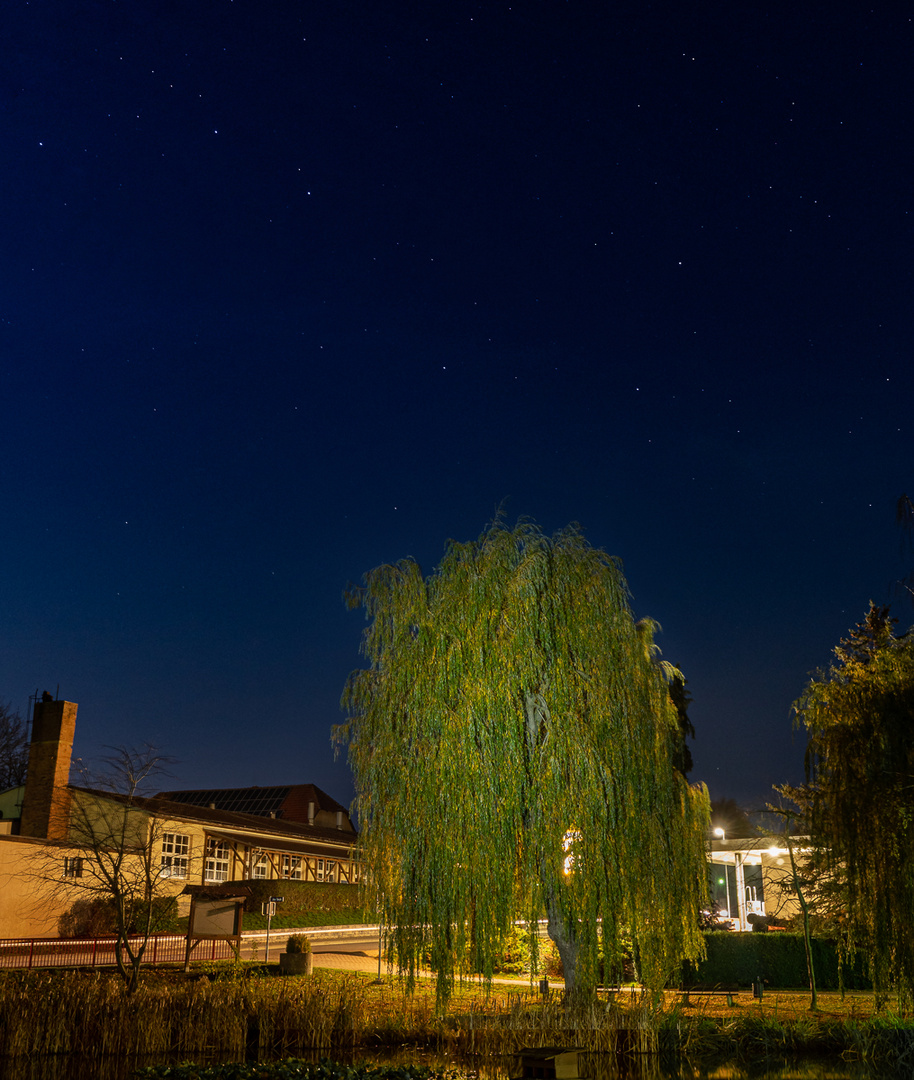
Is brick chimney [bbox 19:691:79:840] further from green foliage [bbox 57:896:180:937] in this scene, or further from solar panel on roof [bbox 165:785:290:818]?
solar panel on roof [bbox 165:785:290:818]

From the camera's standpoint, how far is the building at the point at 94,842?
2811 centimetres

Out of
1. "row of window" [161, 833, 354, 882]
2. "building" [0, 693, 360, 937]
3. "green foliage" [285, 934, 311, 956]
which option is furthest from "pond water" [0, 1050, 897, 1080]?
"row of window" [161, 833, 354, 882]

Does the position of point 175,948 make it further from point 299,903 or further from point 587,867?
point 587,867

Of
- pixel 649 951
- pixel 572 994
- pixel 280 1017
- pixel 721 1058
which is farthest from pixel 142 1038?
pixel 721 1058

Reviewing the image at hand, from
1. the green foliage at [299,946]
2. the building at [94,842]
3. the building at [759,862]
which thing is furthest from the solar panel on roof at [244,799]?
the green foliage at [299,946]

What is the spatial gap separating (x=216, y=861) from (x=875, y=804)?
3047 cm

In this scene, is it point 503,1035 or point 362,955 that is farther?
Answer: point 362,955

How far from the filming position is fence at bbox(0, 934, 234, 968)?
70.9ft

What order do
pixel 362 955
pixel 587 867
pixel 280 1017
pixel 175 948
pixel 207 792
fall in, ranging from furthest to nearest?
pixel 207 792 < pixel 362 955 < pixel 175 948 < pixel 280 1017 < pixel 587 867

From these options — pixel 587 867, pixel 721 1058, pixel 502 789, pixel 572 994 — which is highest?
pixel 502 789

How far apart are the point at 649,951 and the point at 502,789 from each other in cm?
334

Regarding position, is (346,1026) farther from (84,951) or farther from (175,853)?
(175,853)

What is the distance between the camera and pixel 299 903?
36656 mm

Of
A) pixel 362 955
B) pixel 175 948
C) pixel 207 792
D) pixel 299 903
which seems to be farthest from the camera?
pixel 207 792
